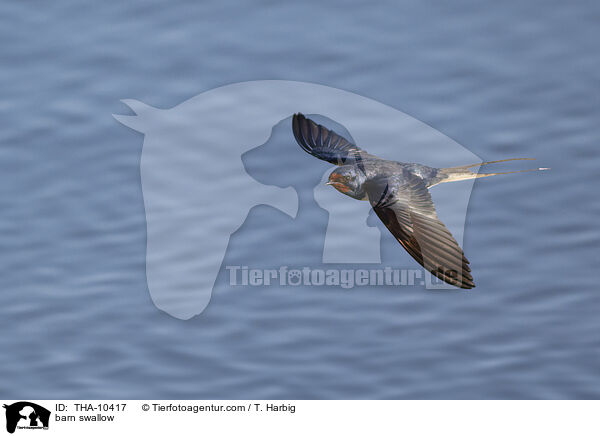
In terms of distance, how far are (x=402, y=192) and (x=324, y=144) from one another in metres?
0.68

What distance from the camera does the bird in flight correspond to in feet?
17.8

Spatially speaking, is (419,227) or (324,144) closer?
(419,227)

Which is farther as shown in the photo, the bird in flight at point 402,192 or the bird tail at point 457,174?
the bird tail at point 457,174

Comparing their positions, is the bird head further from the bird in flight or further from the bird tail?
the bird tail

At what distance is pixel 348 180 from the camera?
611 cm
